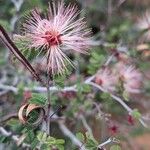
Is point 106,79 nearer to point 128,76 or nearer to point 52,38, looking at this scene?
point 128,76

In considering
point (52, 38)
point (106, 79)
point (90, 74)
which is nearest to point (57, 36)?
point (52, 38)

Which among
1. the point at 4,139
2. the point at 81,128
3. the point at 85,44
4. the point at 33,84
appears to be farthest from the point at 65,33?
the point at 81,128

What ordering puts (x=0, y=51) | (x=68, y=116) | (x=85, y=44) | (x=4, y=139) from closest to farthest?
(x=85, y=44)
(x=4, y=139)
(x=68, y=116)
(x=0, y=51)

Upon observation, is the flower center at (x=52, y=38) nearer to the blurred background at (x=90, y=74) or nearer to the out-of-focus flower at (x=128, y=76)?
the blurred background at (x=90, y=74)

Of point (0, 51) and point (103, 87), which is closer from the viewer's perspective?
point (103, 87)

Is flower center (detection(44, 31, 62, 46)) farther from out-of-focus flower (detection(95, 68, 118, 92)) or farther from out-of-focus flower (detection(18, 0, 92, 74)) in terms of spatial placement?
out-of-focus flower (detection(95, 68, 118, 92))

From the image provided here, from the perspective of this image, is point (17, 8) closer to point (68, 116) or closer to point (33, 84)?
point (33, 84)
